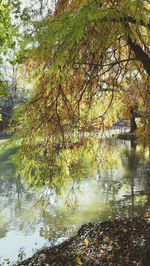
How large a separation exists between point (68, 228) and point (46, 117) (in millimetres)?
4416

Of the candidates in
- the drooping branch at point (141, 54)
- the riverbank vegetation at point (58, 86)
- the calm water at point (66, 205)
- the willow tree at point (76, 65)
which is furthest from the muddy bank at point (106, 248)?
the drooping branch at point (141, 54)

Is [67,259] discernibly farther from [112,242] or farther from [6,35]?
[6,35]

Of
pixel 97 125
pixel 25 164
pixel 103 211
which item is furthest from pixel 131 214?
pixel 25 164

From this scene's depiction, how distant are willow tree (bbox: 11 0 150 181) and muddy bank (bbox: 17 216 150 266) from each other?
174 centimetres

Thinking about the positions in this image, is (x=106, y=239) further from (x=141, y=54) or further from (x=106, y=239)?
(x=141, y=54)

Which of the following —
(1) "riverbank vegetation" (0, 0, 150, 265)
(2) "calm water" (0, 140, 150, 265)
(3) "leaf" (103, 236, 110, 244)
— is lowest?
(2) "calm water" (0, 140, 150, 265)

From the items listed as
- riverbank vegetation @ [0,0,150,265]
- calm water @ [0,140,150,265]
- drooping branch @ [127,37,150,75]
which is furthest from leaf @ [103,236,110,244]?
drooping branch @ [127,37,150,75]

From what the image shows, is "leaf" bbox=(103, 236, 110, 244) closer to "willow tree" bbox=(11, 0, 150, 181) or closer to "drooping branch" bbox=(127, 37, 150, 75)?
"willow tree" bbox=(11, 0, 150, 181)

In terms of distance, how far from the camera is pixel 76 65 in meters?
5.89

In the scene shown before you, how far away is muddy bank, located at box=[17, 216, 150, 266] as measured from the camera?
5699 mm

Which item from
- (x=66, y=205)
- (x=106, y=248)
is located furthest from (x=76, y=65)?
(x=66, y=205)

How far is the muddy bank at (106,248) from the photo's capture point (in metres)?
5.70

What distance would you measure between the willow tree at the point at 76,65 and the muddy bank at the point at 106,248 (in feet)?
5.70

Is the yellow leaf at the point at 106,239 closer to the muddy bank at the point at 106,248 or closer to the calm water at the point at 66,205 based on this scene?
the muddy bank at the point at 106,248
